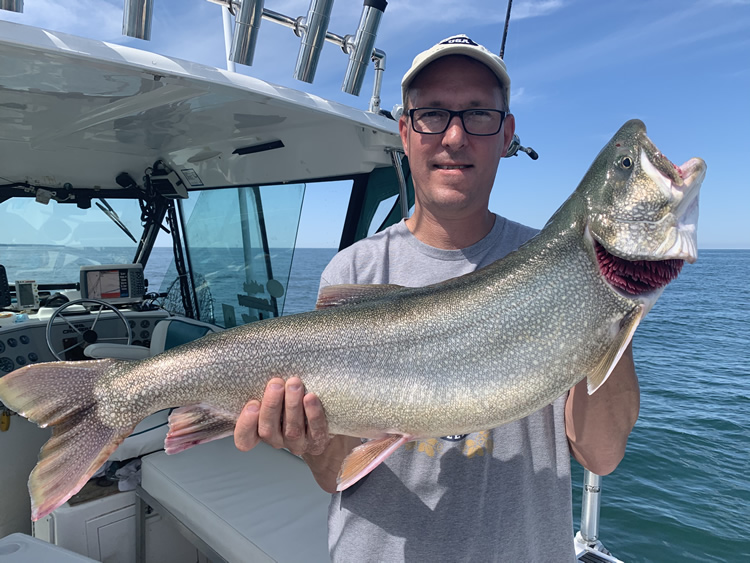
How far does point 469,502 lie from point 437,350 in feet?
2.11

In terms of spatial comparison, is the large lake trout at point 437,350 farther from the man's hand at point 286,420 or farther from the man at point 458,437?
the man at point 458,437

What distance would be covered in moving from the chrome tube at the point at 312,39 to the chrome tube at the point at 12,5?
199cm

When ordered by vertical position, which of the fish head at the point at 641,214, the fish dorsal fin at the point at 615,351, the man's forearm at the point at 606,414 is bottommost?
the man's forearm at the point at 606,414

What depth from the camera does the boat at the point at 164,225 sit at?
363 centimetres

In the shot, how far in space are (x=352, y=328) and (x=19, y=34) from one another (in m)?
2.79

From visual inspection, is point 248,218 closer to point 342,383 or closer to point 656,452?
point 342,383

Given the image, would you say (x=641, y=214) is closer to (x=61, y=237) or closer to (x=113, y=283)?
(x=113, y=283)

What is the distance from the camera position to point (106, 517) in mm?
4262

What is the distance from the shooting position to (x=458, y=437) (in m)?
2.04

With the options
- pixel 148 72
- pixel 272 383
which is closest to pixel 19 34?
pixel 148 72

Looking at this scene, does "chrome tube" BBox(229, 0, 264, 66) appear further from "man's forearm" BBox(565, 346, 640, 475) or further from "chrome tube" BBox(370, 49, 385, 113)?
"man's forearm" BBox(565, 346, 640, 475)

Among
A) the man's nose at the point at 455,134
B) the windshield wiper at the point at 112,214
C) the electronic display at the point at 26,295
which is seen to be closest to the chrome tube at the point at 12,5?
the man's nose at the point at 455,134

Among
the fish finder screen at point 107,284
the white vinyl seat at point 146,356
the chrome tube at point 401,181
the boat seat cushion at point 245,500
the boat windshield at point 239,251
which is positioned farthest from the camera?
the fish finder screen at point 107,284

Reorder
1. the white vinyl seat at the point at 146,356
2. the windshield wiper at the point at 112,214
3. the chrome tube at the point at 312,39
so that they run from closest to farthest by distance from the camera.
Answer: the chrome tube at the point at 312,39
the white vinyl seat at the point at 146,356
the windshield wiper at the point at 112,214
